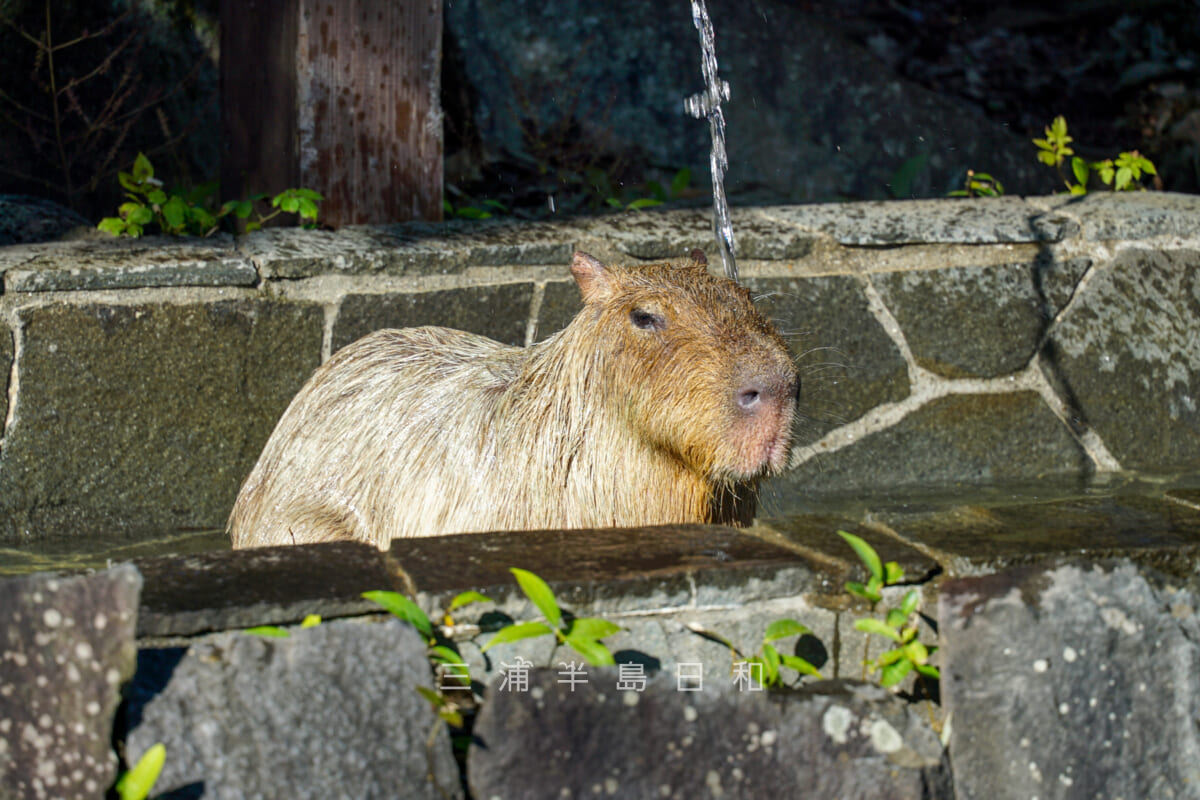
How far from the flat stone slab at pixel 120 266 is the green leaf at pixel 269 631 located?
6.51 ft

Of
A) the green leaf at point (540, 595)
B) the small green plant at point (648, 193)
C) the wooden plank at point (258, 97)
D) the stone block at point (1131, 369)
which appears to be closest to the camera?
the green leaf at point (540, 595)

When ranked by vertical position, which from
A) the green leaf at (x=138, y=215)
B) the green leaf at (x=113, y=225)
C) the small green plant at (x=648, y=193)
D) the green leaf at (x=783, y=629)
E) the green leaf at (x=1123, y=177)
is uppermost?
the green leaf at (x=1123, y=177)

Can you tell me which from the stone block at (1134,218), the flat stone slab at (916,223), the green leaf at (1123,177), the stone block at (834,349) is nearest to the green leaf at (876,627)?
the stone block at (834,349)

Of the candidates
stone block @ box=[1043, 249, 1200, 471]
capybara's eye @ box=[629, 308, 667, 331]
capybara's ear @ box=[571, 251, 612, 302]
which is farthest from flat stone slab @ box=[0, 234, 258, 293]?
stone block @ box=[1043, 249, 1200, 471]

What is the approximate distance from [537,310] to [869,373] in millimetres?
1183

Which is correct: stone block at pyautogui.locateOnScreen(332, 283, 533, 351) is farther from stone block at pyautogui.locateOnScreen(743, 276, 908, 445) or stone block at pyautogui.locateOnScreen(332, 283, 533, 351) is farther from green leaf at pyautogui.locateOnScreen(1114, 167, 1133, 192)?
green leaf at pyautogui.locateOnScreen(1114, 167, 1133, 192)

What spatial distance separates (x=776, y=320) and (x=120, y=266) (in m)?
1.88

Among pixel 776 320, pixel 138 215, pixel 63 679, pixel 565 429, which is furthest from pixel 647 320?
pixel 138 215

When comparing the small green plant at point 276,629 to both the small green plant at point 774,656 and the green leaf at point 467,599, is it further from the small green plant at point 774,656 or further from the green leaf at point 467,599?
the small green plant at point 774,656

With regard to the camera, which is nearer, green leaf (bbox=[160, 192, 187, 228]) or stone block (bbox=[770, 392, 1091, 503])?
green leaf (bbox=[160, 192, 187, 228])

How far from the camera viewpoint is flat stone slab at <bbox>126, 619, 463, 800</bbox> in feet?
6.15

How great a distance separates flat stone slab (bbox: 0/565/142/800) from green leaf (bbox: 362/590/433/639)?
1.24 feet

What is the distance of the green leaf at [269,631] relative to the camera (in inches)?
77.4

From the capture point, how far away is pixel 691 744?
2.01 metres
